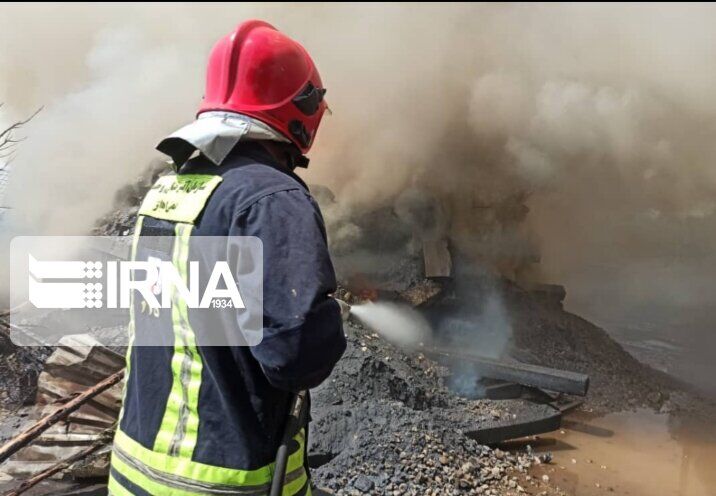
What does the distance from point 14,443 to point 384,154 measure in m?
7.07

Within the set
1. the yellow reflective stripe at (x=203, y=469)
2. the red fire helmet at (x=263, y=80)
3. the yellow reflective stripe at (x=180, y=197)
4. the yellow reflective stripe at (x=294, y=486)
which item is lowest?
the yellow reflective stripe at (x=294, y=486)

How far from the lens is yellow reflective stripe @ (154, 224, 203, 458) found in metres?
1.35

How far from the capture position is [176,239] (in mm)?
1407

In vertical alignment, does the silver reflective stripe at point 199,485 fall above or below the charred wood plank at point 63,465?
above

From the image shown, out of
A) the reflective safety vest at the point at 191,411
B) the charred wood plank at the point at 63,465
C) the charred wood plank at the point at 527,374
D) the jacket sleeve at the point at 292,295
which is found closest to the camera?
the jacket sleeve at the point at 292,295

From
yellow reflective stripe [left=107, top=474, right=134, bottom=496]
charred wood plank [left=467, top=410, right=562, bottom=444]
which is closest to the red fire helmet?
yellow reflective stripe [left=107, top=474, right=134, bottom=496]

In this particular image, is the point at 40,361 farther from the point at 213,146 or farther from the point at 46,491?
the point at 213,146

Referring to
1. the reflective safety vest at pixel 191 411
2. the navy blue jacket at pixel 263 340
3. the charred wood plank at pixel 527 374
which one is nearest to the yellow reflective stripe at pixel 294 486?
the reflective safety vest at pixel 191 411

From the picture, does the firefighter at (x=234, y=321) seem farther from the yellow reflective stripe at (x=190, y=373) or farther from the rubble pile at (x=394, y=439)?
the rubble pile at (x=394, y=439)

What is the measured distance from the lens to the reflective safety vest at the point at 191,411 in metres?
1.32

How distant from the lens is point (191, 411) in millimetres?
1351

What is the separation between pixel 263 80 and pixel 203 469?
1088 millimetres

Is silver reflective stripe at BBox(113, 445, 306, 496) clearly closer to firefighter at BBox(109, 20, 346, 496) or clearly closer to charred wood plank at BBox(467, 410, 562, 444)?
firefighter at BBox(109, 20, 346, 496)

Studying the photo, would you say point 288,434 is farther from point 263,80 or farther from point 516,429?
point 516,429
